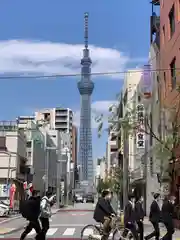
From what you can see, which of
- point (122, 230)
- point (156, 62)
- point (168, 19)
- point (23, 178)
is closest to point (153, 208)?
point (122, 230)

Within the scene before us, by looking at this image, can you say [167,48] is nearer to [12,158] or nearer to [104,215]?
[104,215]

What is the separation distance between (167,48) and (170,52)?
4.66ft

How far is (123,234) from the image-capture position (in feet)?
52.8

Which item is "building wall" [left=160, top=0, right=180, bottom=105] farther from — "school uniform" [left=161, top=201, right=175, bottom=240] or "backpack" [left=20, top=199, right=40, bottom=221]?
"backpack" [left=20, top=199, right=40, bottom=221]

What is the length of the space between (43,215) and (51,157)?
351ft

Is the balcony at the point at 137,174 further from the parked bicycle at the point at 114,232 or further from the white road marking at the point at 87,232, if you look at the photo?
the parked bicycle at the point at 114,232

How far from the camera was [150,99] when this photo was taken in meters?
42.3

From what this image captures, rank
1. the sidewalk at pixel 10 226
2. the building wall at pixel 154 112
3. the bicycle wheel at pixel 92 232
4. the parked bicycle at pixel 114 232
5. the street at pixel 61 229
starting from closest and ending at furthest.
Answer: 1. the parked bicycle at pixel 114 232
2. the bicycle wheel at pixel 92 232
3. the street at pixel 61 229
4. the sidewalk at pixel 10 226
5. the building wall at pixel 154 112

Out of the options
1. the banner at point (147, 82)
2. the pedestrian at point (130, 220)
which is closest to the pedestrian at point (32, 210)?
the pedestrian at point (130, 220)

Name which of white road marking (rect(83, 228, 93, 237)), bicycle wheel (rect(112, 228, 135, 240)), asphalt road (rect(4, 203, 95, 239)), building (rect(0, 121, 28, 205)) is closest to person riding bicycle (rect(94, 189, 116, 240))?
bicycle wheel (rect(112, 228, 135, 240))

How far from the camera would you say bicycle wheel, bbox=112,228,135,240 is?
15.9 metres

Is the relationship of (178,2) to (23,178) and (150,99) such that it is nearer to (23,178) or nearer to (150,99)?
(150,99)

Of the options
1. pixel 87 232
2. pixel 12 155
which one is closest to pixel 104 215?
pixel 87 232

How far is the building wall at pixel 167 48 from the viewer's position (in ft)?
108
